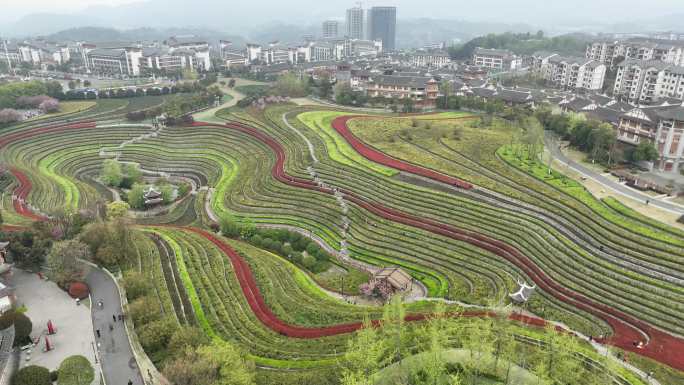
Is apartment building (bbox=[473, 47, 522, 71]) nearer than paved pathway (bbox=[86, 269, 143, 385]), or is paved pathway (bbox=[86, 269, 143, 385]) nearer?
paved pathway (bbox=[86, 269, 143, 385])

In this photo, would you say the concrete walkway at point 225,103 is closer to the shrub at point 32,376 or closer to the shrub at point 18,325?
the shrub at point 18,325

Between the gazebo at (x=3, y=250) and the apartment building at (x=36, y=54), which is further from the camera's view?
the apartment building at (x=36, y=54)

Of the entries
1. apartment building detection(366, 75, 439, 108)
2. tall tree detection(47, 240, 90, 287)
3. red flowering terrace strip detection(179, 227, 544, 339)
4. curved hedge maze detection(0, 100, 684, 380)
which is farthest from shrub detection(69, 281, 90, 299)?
apartment building detection(366, 75, 439, 108)

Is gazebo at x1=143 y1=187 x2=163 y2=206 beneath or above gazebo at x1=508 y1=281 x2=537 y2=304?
beneath

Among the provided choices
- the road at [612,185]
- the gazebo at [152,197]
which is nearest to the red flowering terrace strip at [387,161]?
the road at [612,185]

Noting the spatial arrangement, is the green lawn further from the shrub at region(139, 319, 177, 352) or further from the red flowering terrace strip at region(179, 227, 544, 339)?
the shrub at region(139, 319, 177, 352)

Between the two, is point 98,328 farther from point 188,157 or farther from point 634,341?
point 188,157

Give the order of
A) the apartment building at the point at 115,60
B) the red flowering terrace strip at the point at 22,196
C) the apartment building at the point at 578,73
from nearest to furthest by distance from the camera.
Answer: the red flowering terrace strip at the point at 22,196 < the apartment building at the point at 578,73 < the apartment building at the point at 115,60

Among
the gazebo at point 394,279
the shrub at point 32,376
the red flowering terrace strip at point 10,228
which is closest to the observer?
the shrub at point 32,376
